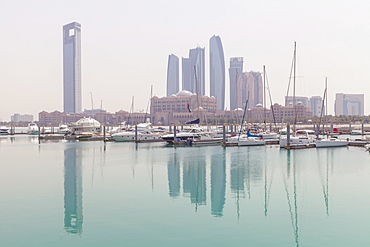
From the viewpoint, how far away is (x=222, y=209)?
971 inches

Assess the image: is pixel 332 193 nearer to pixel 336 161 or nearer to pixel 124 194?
pixel 124 194

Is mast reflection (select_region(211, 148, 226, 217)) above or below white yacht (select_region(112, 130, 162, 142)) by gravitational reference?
below

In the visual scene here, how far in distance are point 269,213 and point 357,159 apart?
29881 millimetres

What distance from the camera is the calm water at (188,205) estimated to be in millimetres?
19438

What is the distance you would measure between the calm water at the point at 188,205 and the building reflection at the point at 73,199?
0.20 feet

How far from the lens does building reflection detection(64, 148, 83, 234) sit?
21481 millimetres

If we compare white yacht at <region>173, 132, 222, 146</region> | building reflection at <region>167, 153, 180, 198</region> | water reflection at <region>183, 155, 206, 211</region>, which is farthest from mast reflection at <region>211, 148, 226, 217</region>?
white yacht at <region>173, 132, 222, 146</region>

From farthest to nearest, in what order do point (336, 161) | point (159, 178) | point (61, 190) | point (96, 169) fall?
point (336, 161)
point (96, 169)
point (159, 178)
point (61, 190)

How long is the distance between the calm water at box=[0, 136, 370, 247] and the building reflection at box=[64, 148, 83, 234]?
6 centimetres

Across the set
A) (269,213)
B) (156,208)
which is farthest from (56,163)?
(269,213)

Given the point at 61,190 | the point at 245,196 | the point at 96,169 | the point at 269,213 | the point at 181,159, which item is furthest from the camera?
the point at 181,159

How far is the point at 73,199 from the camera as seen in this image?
27.6m

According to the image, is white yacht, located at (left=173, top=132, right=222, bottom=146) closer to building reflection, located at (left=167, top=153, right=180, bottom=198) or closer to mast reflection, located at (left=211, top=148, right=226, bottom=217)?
building reflection, located at (left=167, top=153, right=180, bottom=198)

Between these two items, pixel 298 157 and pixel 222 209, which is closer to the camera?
pixel 222 209
